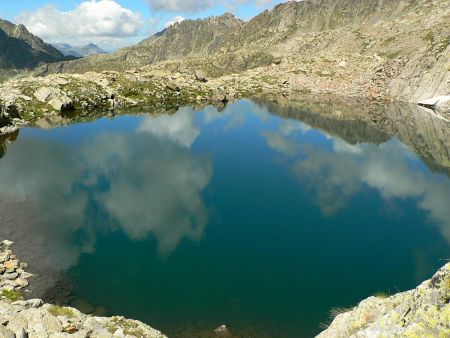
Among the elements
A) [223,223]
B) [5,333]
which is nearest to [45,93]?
[223,223]

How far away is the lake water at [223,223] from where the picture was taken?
29250 mm

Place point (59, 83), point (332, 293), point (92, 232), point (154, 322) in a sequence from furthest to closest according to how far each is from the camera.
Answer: point (59, 83), point (92, 232), point (332, 293), point (154, 322)

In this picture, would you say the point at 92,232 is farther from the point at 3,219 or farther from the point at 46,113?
the point at 46,113

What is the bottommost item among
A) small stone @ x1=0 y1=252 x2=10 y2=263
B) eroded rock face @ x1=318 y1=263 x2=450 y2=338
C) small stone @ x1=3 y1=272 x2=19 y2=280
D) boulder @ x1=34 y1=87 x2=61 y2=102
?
small stone @ x1=3 y1=272 x2=19 y2=280

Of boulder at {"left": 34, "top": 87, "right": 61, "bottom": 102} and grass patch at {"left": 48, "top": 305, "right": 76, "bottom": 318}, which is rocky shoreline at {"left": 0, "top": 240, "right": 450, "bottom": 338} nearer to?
grass patch at {"left": 48, "top": 305, "right": 76, "bottom": 318}

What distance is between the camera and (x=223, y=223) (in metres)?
43.7

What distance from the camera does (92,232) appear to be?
4050cm

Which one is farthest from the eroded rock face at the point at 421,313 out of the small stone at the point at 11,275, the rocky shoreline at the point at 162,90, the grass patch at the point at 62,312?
the rocky shoreline at the point at 162,90

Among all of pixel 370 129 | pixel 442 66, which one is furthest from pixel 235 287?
pixel 442 66

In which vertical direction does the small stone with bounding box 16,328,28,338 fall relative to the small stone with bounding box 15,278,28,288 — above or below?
above

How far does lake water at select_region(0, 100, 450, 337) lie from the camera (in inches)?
1152

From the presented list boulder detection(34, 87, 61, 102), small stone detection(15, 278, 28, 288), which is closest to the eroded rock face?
small stone detection(15, 278, 28, 288)

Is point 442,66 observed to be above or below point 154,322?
above

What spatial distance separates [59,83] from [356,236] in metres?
103
